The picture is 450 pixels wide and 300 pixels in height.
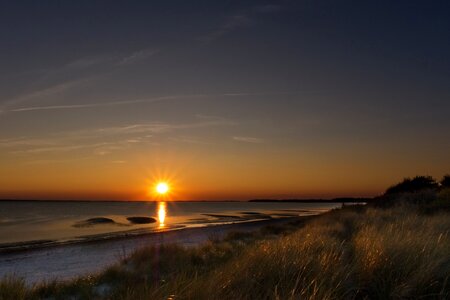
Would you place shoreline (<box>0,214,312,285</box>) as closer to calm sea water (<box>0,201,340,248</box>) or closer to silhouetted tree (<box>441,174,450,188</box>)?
calm sea water (<box>0,201,340,248</box>)

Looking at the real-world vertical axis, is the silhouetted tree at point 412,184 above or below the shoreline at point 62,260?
above

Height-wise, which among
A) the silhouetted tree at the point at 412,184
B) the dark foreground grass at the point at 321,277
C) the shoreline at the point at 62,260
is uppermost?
the silhouetted tree at the point at 412,184

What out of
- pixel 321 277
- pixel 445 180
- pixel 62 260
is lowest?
pixel 62 260

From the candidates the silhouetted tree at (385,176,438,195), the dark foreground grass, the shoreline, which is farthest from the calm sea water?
the dark foreground grass

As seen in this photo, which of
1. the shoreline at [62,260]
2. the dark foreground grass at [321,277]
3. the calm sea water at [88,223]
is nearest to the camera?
the dark foreground grass at [321,277]

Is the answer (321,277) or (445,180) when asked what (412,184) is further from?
(321,277)

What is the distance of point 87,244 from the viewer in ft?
89.1

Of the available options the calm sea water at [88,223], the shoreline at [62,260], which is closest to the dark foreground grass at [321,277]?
the shoreline at [62,260]

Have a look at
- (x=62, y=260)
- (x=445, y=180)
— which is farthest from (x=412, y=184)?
(x=62, y=260)

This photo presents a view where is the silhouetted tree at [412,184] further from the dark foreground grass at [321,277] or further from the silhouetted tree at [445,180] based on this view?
the dark foreground grass at [321,277]

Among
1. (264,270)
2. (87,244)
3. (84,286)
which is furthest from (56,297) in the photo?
(87,244)

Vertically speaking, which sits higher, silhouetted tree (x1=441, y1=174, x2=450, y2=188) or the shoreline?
silhouetted tree (x1=441, y1=174, x2=450, y2=188)

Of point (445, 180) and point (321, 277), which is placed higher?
point (445, 180)

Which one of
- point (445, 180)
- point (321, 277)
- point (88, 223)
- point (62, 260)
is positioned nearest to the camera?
point (321, 277)
